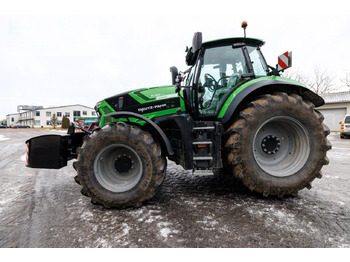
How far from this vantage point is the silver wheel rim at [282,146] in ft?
9.04

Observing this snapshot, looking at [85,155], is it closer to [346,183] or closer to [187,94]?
[187,94]

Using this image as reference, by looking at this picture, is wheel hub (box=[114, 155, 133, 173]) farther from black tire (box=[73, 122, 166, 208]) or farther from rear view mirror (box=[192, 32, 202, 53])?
rear view mirror (box=[192, 32, 202, 53])

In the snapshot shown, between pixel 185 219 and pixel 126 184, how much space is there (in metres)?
0.94

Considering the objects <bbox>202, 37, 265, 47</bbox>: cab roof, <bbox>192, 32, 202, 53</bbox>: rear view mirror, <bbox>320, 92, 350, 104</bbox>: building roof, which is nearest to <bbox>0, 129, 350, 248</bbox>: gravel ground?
<bbox>192, 32, 202, 53</bbox>: rear view mirror

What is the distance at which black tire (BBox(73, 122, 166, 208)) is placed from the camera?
250 cm

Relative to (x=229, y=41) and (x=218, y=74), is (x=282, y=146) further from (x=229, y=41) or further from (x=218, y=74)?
(x=229, y=41)

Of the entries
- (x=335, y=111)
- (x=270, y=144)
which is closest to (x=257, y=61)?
(x=270, y=144)

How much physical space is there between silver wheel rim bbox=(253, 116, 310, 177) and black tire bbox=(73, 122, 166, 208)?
1.44 meters

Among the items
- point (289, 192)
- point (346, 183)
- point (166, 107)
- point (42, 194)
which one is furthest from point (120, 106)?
point (346, 183)

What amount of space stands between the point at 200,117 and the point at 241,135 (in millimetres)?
742

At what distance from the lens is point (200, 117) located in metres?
3.10

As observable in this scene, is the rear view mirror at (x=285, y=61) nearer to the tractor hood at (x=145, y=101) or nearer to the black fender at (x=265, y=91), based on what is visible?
the black fender at (x=265, y=91)

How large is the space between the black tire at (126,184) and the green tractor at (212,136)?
0.5 inches

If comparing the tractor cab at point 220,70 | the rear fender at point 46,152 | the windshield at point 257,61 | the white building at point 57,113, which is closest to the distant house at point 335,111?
the windshield at point 257,61
